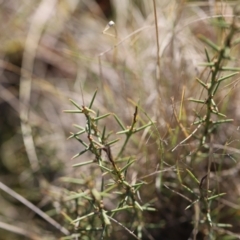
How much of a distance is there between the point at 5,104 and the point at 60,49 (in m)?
0.21

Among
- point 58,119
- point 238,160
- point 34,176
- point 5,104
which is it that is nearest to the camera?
point 238,160

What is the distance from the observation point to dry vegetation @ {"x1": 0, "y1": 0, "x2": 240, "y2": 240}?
2.42 feet

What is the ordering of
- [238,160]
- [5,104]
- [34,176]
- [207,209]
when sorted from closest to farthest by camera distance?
[207,209] < [238,160] < [34,176] < [5,104]

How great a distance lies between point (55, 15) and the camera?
1.36 m

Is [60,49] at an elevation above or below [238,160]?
above

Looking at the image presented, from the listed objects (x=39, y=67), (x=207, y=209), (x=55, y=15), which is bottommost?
(x=207, y=209)

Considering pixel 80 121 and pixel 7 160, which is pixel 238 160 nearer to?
pixel 80 121

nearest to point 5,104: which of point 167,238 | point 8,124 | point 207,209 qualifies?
point 8,124

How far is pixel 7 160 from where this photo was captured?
48.6 inches

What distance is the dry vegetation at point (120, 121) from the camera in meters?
0.74

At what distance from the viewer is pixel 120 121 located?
782 mm

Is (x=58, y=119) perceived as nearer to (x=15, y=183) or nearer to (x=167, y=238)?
(x=15, y=183)

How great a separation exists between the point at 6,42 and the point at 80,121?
358mm

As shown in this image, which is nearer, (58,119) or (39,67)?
(58,119)
